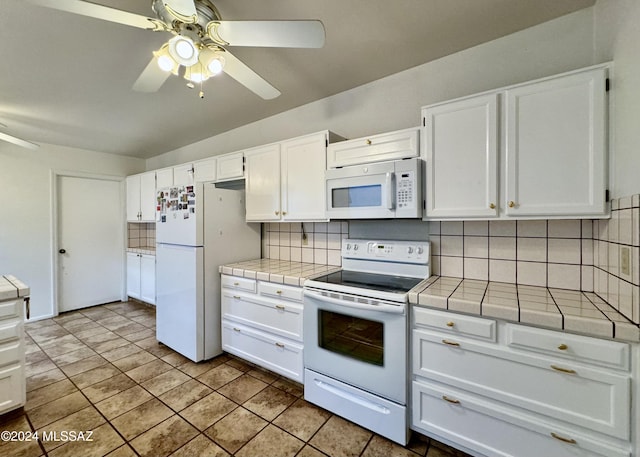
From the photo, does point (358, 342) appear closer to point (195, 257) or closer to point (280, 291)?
point (280, 291)

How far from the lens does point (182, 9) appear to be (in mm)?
1119

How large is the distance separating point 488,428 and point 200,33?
2461 mm

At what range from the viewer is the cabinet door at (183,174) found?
3.35 metres

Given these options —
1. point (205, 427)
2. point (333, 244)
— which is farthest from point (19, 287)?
point (333, 244)

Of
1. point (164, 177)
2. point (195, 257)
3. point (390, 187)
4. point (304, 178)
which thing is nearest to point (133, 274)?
point (164, 177)

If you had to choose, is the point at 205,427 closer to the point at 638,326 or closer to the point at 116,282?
the point at 638,326

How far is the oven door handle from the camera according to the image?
154 centimetres

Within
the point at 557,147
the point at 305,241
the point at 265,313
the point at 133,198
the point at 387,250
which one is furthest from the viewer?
the point at 133,198

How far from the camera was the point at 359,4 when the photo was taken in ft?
4.88

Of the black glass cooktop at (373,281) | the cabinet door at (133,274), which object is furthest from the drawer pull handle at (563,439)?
the cabinet door at (133,274)

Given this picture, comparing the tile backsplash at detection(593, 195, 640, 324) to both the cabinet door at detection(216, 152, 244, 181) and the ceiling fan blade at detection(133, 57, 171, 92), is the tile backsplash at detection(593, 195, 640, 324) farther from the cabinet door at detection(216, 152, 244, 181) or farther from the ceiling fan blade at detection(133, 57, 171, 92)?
the cabinet door at detection(216, 152, 244, 181)

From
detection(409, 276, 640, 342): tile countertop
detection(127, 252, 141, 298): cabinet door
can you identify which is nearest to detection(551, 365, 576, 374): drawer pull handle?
detection(409, 276, 640, 342): tile countertop

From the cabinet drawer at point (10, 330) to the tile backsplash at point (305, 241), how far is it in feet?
6.24

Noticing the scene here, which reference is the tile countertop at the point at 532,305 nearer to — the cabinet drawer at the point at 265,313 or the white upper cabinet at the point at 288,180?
the cabinet drawer at the point at 265,313
